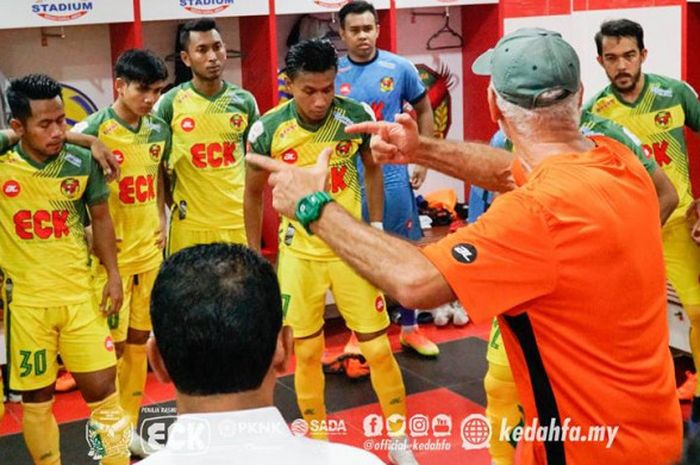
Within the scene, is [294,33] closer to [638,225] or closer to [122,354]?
[122,354]

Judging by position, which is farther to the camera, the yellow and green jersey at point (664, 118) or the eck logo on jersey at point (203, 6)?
the eck logo on jersey at point (203, 6)

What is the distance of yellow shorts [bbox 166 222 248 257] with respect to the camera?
5.12 metres

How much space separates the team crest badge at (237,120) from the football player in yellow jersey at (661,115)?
1.77m

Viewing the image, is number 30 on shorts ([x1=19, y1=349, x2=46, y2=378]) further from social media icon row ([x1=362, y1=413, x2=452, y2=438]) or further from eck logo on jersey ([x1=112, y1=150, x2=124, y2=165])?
social media icon row ([x1=362, y1=413, x2=452, y2=438])

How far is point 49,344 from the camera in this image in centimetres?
394

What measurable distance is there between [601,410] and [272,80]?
4711mm

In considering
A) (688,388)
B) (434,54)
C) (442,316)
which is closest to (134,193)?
(442,316)

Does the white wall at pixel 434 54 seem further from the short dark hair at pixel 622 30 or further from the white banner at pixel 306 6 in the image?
the short dark hair at pixel 622 30

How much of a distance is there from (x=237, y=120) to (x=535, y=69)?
10.5 feet

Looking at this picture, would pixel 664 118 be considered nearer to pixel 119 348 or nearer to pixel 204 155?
pixel 204 155

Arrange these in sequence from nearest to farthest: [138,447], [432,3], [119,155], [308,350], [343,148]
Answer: [308,350]
[343,148]
[138,447]
[119,155]
[432,3]

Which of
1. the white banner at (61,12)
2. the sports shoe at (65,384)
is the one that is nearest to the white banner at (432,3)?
the white banner at (61,12)

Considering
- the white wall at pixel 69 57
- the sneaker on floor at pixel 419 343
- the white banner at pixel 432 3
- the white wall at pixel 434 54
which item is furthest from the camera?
the white wall at pixel 434 54

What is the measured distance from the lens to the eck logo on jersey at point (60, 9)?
560 centimetres
